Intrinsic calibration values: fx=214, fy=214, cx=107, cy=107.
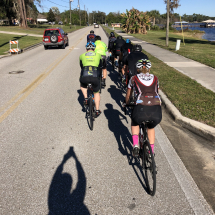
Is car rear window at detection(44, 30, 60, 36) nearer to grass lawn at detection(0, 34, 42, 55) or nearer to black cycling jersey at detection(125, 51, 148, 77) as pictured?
grass lawn at detection(0, 34, 42, 55)

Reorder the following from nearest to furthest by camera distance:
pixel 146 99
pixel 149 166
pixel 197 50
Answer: pixel 146 99 → pixel 149 166 → pixel 197 50

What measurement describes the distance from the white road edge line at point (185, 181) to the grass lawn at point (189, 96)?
1418mm

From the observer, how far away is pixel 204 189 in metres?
3.31

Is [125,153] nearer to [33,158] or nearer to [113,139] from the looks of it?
[113,139]

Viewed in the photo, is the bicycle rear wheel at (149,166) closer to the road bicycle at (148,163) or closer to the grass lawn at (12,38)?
the road bicycle at (148,163)

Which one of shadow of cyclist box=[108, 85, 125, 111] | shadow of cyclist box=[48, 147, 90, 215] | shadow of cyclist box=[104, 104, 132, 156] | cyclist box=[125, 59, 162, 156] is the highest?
cyclist box=[125, 59, 162, 156]

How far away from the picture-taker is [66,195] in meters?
3.22

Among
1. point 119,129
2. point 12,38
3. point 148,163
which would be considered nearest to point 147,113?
point 148,163

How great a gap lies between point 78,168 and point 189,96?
191 inches

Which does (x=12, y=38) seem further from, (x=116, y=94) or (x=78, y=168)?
(x=78, y=168)

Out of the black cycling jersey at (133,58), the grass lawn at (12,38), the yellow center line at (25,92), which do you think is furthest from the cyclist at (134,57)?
the grass lawn at (12,38)

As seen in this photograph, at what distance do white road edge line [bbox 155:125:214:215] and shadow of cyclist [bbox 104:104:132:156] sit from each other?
713 millimetres

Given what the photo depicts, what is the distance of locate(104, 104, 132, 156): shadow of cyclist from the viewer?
177 inches

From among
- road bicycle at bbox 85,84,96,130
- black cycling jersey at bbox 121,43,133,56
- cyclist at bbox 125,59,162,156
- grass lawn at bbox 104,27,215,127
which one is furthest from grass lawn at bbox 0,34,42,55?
cyclist at bbox 125,59,162,156
